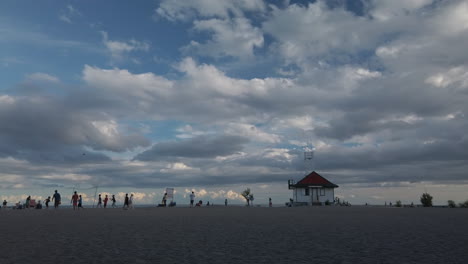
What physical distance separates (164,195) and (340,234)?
4490 cm

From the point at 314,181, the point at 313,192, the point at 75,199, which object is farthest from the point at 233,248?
the point at 314,181

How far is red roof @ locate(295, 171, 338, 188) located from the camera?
2638 inches

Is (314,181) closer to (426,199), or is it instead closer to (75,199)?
(426,199)

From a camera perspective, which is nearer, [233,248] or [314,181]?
[233,248]

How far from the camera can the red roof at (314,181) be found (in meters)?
67.0

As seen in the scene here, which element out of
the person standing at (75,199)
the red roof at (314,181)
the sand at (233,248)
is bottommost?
the sand at (233,248)

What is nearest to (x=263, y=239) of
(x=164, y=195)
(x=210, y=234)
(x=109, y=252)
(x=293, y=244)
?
(x=293, y=244)

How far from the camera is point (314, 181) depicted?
229ft

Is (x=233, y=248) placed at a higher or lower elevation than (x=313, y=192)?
lower

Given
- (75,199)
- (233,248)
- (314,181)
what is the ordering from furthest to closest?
(314,181), (75,199), (233,248)

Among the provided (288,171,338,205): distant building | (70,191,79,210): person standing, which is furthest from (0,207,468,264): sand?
(288,171,338,205): distant building

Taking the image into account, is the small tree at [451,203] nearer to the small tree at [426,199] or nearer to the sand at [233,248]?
the small tree at [426,199]

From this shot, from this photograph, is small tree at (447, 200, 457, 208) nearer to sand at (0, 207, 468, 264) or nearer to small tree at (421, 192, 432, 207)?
small tree at (421, 192, 432, 207)

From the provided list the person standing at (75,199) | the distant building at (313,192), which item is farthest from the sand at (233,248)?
the distant building at (313,192)
